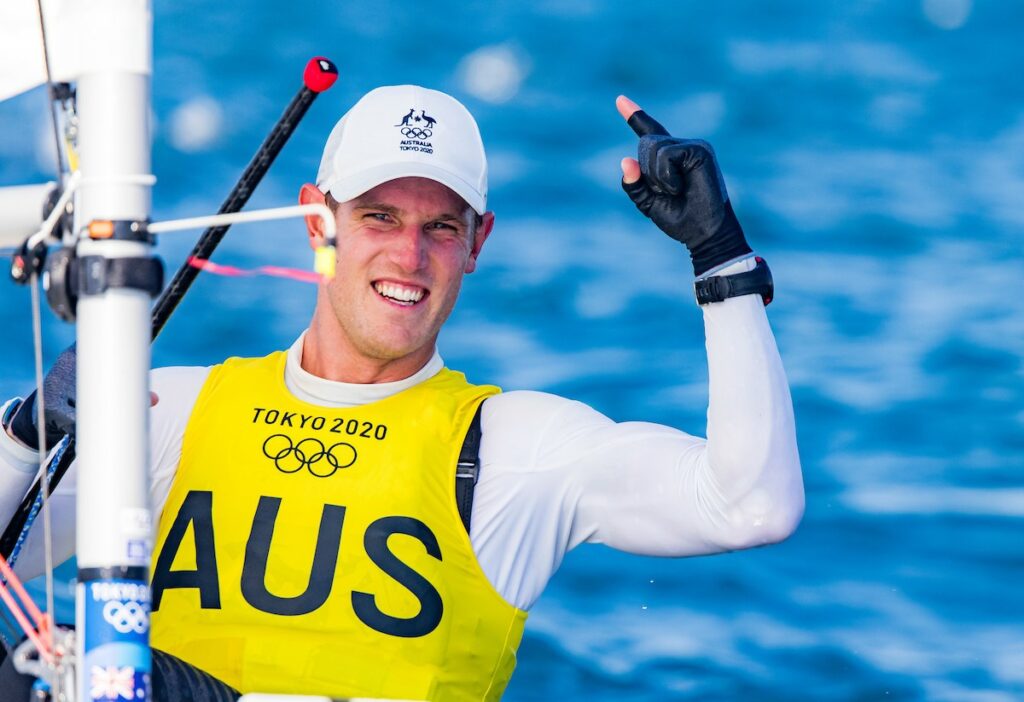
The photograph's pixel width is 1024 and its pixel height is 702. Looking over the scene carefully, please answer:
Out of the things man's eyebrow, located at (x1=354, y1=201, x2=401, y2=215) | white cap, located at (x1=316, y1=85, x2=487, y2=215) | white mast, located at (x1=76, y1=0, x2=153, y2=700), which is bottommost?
white mast, located at (x1=76, y1=0, x2=153, y2=700)

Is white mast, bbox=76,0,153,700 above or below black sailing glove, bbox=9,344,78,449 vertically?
below

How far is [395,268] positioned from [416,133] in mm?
205

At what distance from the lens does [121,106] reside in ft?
4.80

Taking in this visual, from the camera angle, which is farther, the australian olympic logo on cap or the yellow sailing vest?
the australian olympic logo on cap

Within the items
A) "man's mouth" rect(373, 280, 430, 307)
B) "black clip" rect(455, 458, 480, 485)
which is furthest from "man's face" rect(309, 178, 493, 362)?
"black clip" rect(455, 458, 480, 485)

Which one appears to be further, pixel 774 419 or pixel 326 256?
pixel 774 419

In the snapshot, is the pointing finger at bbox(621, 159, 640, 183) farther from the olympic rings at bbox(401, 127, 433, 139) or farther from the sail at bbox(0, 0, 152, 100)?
the sail at bbox(0, 0, 152, 100)

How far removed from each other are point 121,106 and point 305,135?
5310 mm

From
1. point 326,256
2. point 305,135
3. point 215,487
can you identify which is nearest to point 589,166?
point 305,135

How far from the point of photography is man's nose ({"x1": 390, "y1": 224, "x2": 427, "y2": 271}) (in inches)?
96.1

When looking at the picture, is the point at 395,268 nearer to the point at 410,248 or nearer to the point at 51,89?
the point at 410,248

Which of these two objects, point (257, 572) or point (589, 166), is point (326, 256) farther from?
point (589, 166)

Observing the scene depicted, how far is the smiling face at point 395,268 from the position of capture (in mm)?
2463

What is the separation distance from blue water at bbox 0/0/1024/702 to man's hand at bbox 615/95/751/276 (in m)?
2.38
